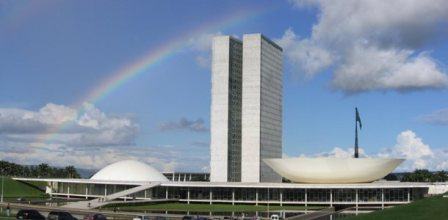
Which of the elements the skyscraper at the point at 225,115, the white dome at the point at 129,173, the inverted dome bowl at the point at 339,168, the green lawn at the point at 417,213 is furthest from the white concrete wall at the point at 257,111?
the green lawn at the point at 417,213

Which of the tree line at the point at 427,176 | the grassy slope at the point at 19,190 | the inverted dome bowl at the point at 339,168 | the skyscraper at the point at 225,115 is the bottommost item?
the grassy slope at the point at 19,190

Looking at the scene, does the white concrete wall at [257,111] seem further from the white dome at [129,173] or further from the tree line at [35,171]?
the tree line at [35,171]

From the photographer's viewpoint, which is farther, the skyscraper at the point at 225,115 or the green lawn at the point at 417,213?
the skyscraper at the point at 225,115

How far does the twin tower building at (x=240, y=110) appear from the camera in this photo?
436 ft

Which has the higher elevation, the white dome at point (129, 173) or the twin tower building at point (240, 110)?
the twin tower building at point (240, 110)

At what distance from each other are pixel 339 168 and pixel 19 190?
6282 cm

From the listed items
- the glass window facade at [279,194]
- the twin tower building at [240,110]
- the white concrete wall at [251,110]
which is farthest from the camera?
the white concrete wall at [251,110]

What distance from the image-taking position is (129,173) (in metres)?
120

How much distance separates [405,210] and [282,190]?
163 ft

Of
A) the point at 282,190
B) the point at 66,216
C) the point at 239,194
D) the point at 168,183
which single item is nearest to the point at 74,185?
the point at 168,183

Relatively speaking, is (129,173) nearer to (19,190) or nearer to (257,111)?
(19,190)

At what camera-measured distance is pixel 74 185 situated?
4695 inches

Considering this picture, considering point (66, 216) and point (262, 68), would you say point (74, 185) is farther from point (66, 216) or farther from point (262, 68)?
point (66, 216)

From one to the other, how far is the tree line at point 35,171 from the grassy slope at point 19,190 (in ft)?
96.1
